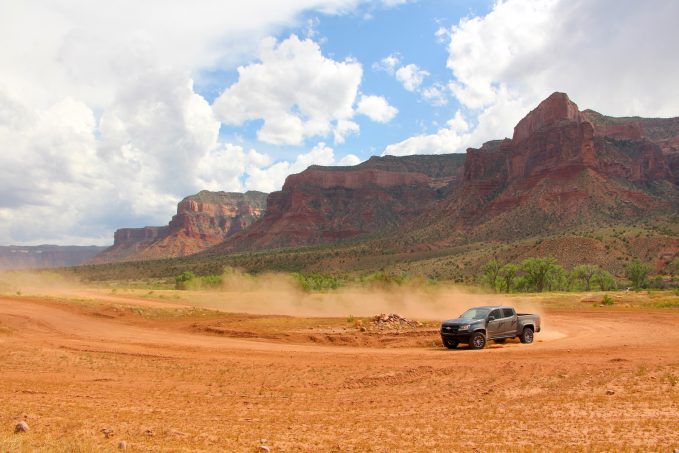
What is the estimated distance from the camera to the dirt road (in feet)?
27.6

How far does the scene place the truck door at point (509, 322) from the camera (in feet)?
69.0

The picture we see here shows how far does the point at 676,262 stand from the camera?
70750 mm

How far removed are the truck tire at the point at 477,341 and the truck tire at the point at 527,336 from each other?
2336 mm

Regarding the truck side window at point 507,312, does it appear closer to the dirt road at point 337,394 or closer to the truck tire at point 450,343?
the dirt road at point 337,394

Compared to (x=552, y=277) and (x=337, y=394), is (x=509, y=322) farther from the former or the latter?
(x=552, y=277)

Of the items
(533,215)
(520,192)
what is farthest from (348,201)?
(533,215)

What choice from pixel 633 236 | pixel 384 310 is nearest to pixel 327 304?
pixel 384 310

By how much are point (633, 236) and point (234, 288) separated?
202 feet

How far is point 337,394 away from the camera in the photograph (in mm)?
12312

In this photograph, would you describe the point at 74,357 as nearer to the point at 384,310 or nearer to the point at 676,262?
the point at 384,310

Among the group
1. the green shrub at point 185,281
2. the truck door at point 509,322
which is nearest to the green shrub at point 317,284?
the green shrub at point 185,281

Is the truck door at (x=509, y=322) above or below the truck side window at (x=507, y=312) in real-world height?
below

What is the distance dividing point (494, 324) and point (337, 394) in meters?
10.4

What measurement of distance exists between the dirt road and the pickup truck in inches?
23.9
